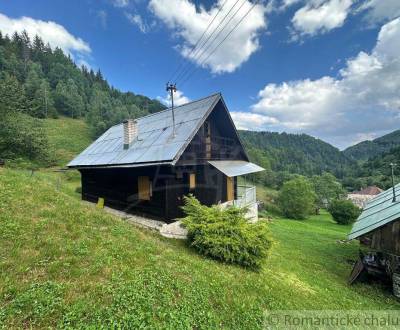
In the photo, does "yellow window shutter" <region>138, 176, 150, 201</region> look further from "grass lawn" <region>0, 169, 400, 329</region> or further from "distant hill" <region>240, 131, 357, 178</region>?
"distant hill" <region>240, 131, 357, 178</region>

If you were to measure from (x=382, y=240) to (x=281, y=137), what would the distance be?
185768 millimetres

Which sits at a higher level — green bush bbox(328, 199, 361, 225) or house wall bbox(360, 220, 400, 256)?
house wall bbox(360, 220, 400, 256)

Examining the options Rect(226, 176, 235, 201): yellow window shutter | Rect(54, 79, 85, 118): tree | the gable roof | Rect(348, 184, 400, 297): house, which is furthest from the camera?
Rect(54, 79, 85, 118): tree

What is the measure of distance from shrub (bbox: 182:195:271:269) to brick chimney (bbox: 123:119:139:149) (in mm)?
7455

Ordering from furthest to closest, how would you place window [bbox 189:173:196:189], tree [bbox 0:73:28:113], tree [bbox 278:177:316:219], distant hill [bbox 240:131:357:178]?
distant hill [bbox 240:131:357:178] → tree [bbox 278:177:316:219] → tree [bbox 0:73:28:113] → window [bbox 189:173:196:189]

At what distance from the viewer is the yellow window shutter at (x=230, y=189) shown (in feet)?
51.2

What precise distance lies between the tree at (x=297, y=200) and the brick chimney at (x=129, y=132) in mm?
32515

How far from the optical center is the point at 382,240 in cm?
1000

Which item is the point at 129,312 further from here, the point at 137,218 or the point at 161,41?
the point at 161,41

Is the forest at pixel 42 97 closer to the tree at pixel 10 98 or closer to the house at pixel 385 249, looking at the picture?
the tree at pixel 10 98

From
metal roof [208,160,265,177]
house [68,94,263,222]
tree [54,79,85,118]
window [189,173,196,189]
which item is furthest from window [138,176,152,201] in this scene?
tree [54,79,85,118]

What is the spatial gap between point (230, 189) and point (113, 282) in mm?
11920

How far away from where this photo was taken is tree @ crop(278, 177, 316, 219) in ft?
127

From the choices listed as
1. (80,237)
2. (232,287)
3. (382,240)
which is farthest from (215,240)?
(382,240)
